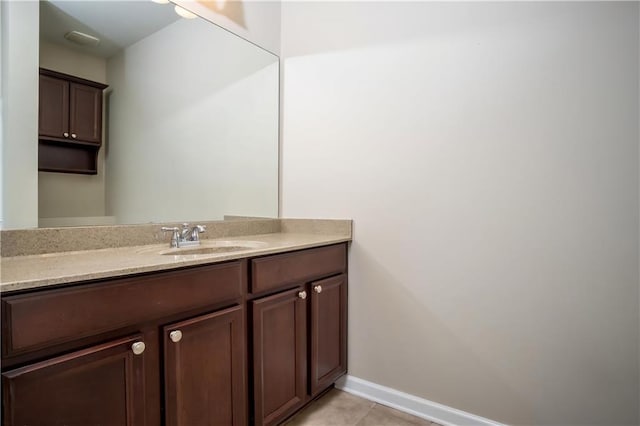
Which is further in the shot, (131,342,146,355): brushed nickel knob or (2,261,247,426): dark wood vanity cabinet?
(131,342,146,355): brushed nickel knob

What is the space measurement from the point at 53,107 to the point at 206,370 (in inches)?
43.2

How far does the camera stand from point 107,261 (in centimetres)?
110

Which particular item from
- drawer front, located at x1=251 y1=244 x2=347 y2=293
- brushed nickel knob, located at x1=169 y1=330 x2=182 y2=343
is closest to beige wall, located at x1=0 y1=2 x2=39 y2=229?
brushed nickel knob, located at x1=169 y1=330 x2=182 y2=343

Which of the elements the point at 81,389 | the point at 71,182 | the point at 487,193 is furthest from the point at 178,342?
the point at 487,193

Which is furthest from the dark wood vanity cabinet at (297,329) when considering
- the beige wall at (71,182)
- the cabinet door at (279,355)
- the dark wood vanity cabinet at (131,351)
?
the beige wall at (71,182)

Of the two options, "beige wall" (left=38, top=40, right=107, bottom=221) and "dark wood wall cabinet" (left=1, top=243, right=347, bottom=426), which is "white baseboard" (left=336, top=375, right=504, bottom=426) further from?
"beige wall" (left=38, top=40, right=107, bottom=221)

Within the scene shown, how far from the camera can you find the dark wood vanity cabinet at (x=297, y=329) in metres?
1.42

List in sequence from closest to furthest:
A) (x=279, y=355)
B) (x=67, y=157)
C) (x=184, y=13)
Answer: (x=67, y=157)
(x=279, y=355)
(x=184, y=13)

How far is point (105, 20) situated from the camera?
56.6 inches

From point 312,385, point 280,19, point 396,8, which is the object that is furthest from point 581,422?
point 280,19

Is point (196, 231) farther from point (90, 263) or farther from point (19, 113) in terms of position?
point (19, 113)

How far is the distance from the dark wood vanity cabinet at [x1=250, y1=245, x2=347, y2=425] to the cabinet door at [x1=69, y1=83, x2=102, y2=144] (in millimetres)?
842

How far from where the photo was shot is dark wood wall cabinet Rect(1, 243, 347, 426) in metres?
0.83

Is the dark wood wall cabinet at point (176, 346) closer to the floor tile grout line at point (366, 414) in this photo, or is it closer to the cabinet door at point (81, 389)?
the cabinet door at point (81, 389)
